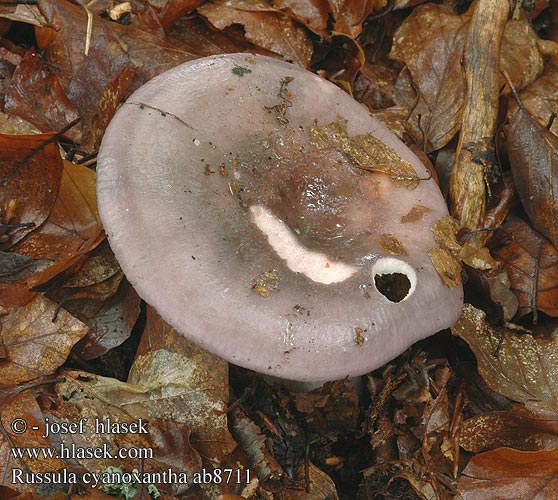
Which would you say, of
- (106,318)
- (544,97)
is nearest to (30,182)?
(106,318)

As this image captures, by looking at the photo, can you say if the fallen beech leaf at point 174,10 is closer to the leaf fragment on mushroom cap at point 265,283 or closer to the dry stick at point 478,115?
the dry stick at point 478,115

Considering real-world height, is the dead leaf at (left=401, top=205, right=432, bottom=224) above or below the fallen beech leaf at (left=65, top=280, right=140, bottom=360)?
above

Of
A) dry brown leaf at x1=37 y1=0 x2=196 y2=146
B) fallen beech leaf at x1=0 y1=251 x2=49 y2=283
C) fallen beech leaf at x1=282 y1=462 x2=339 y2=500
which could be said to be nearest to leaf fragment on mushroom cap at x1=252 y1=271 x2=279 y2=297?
fallen beech leaf at x1=282 y1=462 x2=339 y2=500

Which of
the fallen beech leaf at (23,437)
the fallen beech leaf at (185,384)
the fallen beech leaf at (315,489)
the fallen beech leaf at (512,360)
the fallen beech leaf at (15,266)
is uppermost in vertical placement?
the fallen beech leaf at (512,360)

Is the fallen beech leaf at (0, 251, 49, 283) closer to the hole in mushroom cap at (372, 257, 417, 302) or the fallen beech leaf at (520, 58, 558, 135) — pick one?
the hole in mushroom cap at (372, 257, 417, 302)

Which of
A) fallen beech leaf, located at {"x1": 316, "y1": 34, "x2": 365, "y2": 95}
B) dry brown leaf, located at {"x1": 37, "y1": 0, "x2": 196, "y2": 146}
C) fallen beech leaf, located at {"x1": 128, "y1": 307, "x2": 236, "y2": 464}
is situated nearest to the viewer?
fallen beech leaf, located at {"x1": 128, "y1": 307, "x2": 236, "y2": 464}

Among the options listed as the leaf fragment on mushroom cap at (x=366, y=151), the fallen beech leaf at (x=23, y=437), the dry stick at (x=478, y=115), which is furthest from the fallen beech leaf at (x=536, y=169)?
the fallen beech leaf at (x=23, y=437)

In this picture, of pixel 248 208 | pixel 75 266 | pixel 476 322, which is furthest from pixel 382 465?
pixel 75 266
